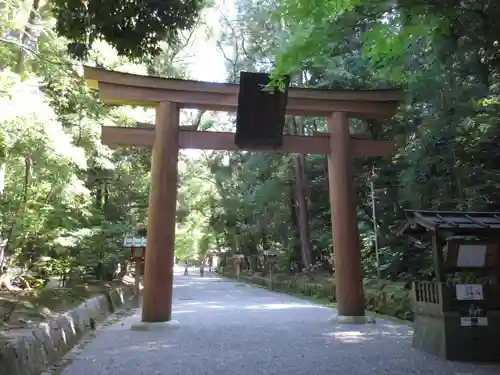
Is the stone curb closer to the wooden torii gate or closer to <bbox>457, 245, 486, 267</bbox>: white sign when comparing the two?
the wooden torii gate

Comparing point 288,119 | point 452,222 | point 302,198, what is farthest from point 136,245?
point 452,222

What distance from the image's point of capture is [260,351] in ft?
21.9

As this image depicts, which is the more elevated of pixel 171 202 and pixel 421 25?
pixel 421 25

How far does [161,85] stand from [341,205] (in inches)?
173

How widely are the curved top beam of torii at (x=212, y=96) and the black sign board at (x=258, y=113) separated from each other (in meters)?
0.43

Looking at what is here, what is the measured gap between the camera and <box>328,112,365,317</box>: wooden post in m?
9.48

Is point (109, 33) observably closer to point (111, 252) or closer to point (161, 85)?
point (161, 85)

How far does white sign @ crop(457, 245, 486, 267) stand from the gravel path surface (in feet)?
4.14

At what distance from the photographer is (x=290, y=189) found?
21641 mm

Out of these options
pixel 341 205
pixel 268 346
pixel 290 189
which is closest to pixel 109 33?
pixel 268 346

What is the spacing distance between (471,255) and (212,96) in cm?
567

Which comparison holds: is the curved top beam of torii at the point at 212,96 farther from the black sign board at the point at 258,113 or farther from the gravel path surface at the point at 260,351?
the gravel path surface at the point at 260,351

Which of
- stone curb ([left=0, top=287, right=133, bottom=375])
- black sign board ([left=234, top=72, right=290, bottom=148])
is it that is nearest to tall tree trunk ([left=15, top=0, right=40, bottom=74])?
black sign board ([left=234, top=72, right=290, bottom=148])

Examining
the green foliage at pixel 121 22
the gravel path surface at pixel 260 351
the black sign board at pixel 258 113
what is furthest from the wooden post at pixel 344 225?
the green foliage at pixel 121 22
